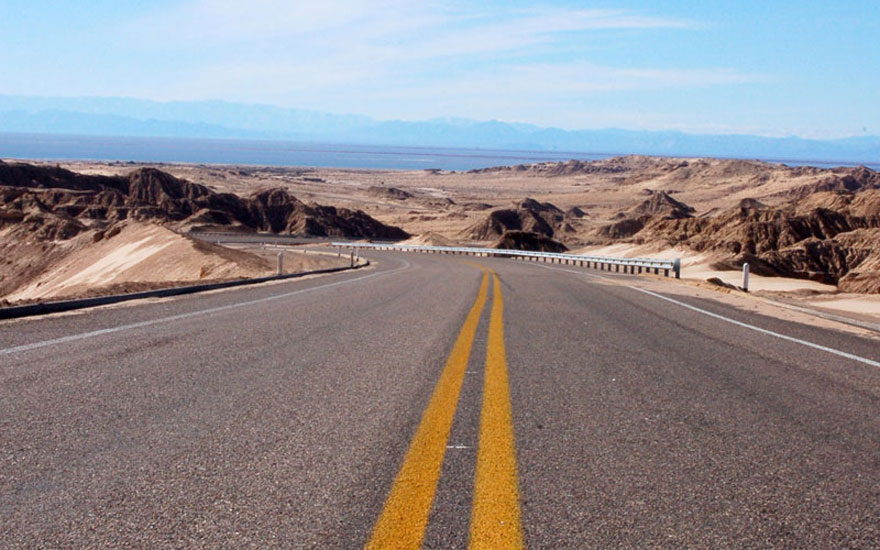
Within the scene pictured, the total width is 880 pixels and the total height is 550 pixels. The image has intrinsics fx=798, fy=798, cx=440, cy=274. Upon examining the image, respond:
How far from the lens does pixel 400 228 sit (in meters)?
99.4

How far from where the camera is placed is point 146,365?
22.6ft

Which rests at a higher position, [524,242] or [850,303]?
[850,303]

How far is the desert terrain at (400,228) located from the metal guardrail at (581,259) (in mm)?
3387

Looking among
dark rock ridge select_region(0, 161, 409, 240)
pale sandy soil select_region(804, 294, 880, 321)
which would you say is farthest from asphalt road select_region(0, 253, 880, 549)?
dark rock ridge select_region(0, 161, 409, 240)

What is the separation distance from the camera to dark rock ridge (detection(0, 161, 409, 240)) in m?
78.6

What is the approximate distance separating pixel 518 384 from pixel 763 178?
160 metres

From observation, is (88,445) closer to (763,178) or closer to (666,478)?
(666,478)

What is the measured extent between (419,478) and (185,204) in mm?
90556

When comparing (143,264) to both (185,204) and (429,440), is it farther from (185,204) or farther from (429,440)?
(185,204)

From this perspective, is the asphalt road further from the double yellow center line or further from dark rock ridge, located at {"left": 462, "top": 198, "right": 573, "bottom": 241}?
dark rock ridge, located at {"left": 462, "top": 198, "right": 573, "bottom": 241}

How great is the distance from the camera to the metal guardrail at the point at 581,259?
33.7 meters

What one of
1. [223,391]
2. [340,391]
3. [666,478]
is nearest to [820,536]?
[666,478]

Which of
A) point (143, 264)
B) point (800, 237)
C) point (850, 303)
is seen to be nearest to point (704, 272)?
point (800, 237)

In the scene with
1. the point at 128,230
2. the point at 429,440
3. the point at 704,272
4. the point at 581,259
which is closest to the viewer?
the point at 429,440
